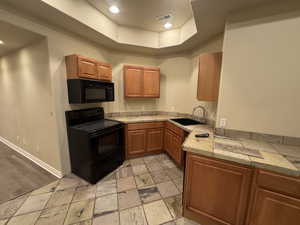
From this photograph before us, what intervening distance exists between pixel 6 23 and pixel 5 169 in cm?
272

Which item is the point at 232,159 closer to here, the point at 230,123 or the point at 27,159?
the point at 230,123

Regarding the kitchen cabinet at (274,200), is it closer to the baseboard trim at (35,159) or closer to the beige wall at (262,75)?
the beige wall at (262,75)

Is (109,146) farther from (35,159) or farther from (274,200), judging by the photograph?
(274,200)

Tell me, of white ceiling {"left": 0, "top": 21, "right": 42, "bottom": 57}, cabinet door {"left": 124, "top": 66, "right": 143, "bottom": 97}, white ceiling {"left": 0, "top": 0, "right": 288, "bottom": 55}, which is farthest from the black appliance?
white ceiling {"left": 0, "top": 0, "right": 288, "bottom": 55}

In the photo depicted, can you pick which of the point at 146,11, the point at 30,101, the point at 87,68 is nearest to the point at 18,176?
the point at 30,101

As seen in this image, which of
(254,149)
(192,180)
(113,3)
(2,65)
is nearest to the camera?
(254,149)

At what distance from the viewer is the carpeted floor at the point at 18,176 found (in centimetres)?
206

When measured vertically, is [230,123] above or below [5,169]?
above

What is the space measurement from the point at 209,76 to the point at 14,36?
3274 mm

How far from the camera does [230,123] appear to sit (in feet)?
6.07

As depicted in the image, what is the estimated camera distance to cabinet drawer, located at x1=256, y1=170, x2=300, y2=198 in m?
1.09

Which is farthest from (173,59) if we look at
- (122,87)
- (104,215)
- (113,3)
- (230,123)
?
(104,215)

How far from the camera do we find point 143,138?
10.1ft

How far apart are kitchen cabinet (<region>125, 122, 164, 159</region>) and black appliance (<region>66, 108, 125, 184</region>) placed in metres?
0.23
